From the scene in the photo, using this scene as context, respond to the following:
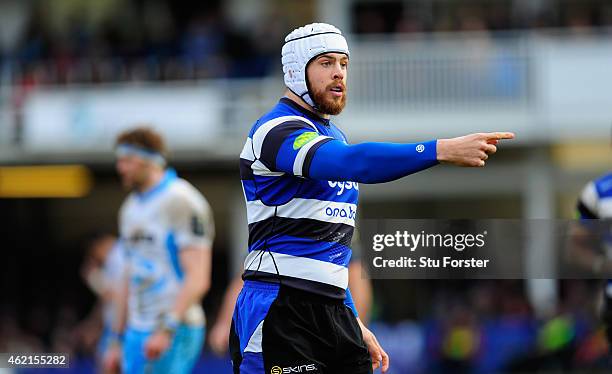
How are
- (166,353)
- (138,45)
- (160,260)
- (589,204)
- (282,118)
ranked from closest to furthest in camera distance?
1. (282,118)
2. (589,204)
3. (166,353)
4. (160,260)
5. (138,45)

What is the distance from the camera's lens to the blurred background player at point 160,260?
29.5 ft

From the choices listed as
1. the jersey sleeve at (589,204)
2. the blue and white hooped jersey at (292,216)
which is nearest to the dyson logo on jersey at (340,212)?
the blue and white hooped jersey at (292,216)

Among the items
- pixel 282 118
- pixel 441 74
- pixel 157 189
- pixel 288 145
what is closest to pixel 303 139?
pixel 288 145

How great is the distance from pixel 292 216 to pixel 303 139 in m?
0.41

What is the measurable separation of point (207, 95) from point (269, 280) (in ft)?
56.9

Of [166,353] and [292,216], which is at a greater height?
[292,216]

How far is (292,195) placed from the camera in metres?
5.85

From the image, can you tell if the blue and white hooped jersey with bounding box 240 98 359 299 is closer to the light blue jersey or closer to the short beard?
the short beard

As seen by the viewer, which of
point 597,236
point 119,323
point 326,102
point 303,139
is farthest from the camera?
point 119,323

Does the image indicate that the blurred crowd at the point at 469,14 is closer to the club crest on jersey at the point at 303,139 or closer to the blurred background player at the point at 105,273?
A: the blurred background player at the point at 105,273

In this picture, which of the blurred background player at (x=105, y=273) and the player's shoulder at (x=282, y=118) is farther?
the blurred background player at (x=105, y=273)

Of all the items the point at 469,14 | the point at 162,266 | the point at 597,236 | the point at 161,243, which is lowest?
the point at 162,266

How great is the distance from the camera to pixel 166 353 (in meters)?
9.01

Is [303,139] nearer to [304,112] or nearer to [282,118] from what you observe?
[282,118]
